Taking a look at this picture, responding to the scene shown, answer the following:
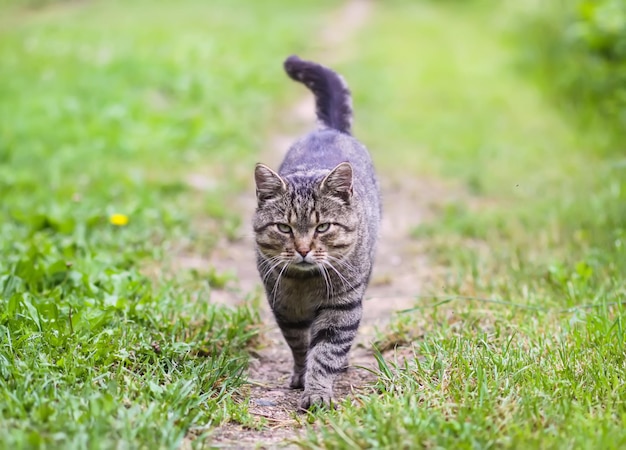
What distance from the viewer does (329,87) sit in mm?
5449

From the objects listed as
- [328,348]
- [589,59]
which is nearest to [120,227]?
[328,348]

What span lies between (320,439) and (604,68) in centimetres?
793

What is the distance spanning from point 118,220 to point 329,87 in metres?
1.91

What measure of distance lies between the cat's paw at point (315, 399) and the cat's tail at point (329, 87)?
214cm

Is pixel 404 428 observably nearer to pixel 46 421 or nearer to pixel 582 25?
pixel 46 421

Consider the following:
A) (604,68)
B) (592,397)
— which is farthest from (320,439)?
(604,68)

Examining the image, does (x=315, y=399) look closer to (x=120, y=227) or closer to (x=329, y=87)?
(x=329, y=87)

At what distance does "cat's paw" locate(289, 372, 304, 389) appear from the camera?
13.9 feet

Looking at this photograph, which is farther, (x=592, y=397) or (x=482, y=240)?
(x=482, y=240)

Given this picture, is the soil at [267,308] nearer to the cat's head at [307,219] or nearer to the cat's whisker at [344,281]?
the cat's whisker at [344,281]

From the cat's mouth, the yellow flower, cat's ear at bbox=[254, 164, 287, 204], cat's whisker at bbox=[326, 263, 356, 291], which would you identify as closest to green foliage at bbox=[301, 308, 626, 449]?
cat's whisker at bbox=[326, 263, 356, 291]

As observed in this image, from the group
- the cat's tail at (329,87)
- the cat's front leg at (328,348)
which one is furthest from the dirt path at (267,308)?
the cat's tail at (329,87)

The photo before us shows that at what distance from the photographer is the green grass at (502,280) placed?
314cm

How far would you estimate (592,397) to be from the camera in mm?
3385
